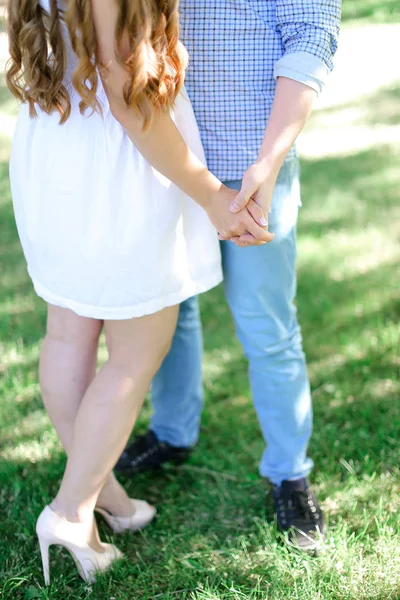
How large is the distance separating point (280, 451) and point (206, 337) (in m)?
1.00

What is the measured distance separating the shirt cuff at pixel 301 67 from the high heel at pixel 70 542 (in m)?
1.14

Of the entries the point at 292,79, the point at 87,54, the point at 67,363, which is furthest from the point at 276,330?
the point at 87,54

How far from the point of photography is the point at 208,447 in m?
2.44

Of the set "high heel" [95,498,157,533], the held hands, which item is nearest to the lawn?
"high heel" [95,498,157,533]

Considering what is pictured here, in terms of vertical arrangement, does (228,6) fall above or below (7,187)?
above

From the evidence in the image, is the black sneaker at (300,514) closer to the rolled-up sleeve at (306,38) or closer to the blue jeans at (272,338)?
the blue jeans at (272,338)

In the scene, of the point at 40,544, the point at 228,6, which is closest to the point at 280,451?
the point at 40,544

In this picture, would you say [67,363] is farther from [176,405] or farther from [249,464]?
[249,464]

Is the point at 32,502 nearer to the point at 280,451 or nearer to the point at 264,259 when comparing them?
the point at 280,451

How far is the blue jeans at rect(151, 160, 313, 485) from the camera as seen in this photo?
1.86 meters

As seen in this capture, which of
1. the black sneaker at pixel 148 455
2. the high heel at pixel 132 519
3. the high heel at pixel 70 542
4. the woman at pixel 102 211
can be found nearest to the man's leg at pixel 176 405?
the black sneaker at pixel 148 455

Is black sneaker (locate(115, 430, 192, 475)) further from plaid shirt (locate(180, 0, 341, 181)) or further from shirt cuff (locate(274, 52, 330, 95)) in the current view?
shirt cuff (locate(274, 52, 330, 95))

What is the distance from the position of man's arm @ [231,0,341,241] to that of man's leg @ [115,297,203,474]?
67 cm

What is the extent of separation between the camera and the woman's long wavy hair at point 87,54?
53.6 inches
